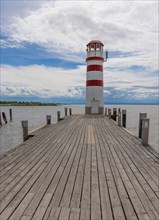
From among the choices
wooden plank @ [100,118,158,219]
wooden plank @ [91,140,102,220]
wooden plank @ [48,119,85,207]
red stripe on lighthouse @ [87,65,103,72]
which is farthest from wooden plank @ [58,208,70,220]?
red stripe on lighthouse @ [87,65,103,72]

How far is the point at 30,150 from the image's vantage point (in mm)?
7480

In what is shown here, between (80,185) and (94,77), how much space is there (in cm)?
2057

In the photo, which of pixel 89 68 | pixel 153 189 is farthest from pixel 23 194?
pixel 89 68

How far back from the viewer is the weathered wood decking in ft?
10.6

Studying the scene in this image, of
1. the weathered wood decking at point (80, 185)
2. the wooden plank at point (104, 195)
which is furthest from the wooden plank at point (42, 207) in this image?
the wooden plank at point (104, 195)

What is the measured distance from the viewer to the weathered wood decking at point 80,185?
323 centimetres

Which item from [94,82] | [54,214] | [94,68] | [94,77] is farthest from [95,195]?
[94,68]

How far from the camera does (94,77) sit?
2398cm

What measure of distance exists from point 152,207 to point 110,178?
1331 millimetres

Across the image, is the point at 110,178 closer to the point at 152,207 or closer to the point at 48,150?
the point at 152,207

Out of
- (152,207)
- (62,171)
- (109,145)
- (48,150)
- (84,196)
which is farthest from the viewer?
(109,145)

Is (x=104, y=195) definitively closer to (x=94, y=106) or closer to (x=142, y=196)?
(x=142, y=196)

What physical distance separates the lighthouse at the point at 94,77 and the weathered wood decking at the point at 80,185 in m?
17.2

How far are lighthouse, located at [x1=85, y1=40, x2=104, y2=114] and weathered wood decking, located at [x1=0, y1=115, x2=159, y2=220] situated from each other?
17236 millimetres
